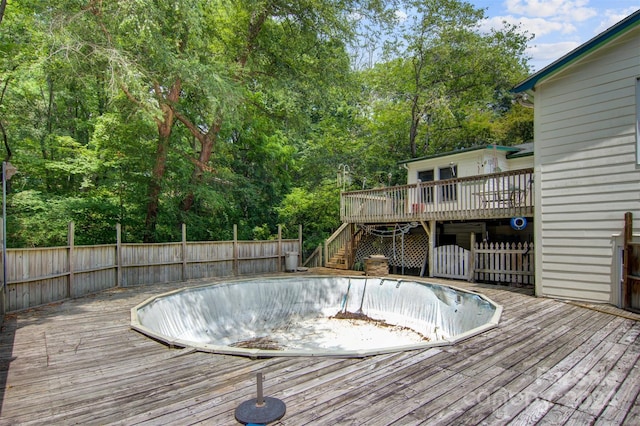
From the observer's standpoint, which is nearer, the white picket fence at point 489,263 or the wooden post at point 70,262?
the wooden post at point 70,262

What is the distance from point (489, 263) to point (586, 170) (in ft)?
11.7

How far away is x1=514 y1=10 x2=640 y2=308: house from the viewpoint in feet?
21.0

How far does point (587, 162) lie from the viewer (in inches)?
271

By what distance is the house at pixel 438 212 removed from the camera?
380 inches

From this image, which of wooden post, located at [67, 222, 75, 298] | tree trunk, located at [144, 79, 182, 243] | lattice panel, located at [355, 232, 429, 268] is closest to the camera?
wooden post, located at [67, 222, 75, 298]

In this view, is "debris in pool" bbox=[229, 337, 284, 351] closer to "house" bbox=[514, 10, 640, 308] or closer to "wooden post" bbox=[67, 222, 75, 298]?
"wooden post" bbox=[67, 222, 75, 298]

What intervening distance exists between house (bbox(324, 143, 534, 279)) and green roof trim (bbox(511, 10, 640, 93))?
7.08 ft

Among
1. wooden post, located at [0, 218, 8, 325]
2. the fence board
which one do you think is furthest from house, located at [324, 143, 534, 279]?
wooden post, located at [0, 218, 8, 325]

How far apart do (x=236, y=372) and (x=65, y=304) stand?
231 inches

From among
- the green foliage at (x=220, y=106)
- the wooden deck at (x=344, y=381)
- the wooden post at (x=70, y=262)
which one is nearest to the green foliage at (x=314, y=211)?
the green foliage at (x=220, y=106)

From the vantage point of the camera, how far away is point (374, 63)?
21.0 metres

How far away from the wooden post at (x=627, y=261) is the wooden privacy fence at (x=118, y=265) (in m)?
9.74

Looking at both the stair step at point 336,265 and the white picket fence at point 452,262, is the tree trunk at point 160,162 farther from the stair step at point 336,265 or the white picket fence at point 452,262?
the white picket fence at point 452,262

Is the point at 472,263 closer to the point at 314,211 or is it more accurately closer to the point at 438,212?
the point at 438,212
